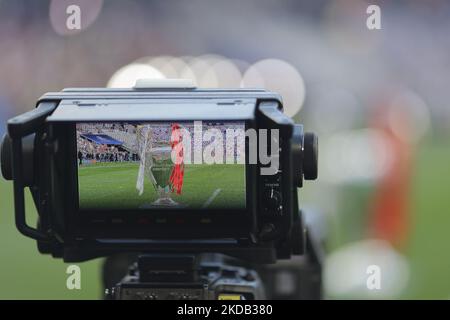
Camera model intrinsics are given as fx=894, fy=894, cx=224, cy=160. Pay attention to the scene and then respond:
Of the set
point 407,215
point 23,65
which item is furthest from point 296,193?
point 23,65

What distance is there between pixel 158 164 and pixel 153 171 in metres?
0.02

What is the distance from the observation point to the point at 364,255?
1020cm

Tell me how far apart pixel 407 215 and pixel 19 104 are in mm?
7886

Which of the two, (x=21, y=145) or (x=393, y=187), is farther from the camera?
(x=393, y=187)

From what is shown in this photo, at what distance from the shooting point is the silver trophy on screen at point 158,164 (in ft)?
7.73

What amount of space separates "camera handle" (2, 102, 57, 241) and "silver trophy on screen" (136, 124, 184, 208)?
260 mm

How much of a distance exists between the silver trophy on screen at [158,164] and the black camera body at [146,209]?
6cm

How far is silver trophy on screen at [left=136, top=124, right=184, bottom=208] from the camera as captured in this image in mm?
2355

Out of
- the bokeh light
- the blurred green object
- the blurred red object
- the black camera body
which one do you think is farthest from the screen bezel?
the bokeh light

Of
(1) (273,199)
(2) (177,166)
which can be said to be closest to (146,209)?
(2) (177,166)

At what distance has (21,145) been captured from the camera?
233 centimetres

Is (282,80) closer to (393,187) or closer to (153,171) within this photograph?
(393,187)

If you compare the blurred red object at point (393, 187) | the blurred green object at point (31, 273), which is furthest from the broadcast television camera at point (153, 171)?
the blurred red object at point (393, 187)

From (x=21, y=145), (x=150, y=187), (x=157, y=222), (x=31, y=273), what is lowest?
(x=31, y=273)
